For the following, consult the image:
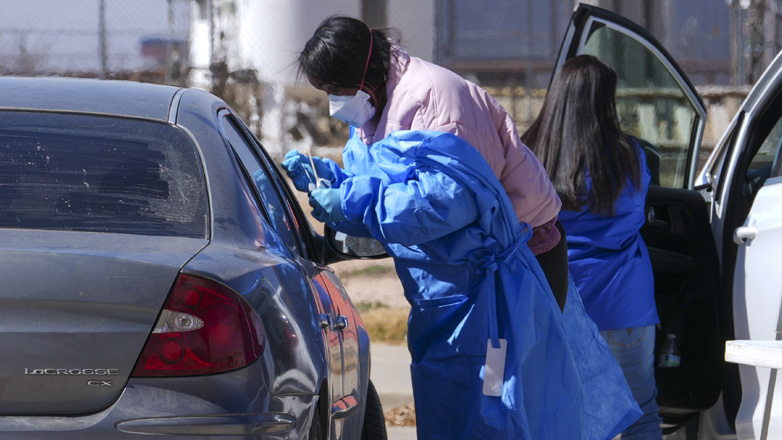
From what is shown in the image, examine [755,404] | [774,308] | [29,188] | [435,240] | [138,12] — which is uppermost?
[138,12]

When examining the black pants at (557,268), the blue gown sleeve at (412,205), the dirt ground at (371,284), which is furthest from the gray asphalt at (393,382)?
the blue gown sleeve at (412,205)

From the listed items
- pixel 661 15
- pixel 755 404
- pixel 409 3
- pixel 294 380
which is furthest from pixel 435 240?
pixel 409 3

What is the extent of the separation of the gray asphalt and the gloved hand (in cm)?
265

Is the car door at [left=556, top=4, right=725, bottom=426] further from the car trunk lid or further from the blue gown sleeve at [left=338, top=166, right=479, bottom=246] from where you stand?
the car trunk lid

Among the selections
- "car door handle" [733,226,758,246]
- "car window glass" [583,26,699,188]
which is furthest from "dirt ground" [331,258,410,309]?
"car door handle" [733,226,758,246]

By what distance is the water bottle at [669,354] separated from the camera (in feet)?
13.9

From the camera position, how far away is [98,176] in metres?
2.37

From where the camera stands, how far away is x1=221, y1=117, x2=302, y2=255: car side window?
2781mm

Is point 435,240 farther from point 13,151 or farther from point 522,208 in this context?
point 13,151

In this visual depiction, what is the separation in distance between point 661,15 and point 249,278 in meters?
11.2

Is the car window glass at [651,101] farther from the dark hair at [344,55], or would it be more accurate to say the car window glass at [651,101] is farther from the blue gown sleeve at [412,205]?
the blue gown sleeve at [412,205]

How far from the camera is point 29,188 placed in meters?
2.30

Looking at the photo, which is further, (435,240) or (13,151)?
(435,240)

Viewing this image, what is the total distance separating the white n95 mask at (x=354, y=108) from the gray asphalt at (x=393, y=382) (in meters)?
2.64
